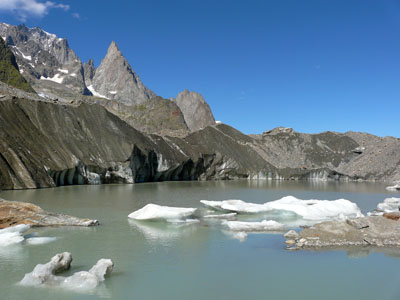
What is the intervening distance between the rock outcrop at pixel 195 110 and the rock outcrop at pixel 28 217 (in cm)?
15873

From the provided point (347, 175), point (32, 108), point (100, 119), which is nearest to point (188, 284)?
point (32, 108)

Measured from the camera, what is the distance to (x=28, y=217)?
15.4m

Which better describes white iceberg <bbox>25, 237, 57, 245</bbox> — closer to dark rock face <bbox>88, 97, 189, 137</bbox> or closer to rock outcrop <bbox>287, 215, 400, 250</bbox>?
rock outcrop <bbox>287, 215, 400, 250</bbox>

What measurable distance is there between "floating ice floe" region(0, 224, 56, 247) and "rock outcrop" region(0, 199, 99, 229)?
92cm

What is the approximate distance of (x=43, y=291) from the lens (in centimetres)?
844

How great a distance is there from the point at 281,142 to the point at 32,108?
209 ft

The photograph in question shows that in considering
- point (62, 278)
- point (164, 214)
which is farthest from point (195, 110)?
point (62, 278)

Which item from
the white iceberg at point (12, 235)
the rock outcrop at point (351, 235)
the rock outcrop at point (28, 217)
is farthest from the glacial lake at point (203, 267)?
the rock outcrop at point (351, 235)

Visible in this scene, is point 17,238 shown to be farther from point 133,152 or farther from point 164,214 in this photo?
point 133,152

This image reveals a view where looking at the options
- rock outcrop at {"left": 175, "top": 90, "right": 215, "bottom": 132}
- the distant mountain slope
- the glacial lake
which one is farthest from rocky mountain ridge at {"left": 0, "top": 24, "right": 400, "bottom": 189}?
rock outcrop at {"left": 175, "top": 90, "right": 215, "bottom": 132}

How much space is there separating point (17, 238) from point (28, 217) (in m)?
2.75

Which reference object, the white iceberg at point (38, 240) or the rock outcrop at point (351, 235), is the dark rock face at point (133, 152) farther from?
the rock outcrop at point (351, 235)

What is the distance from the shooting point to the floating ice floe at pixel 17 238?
499 inches

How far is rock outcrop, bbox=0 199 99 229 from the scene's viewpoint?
14586 millimetres
